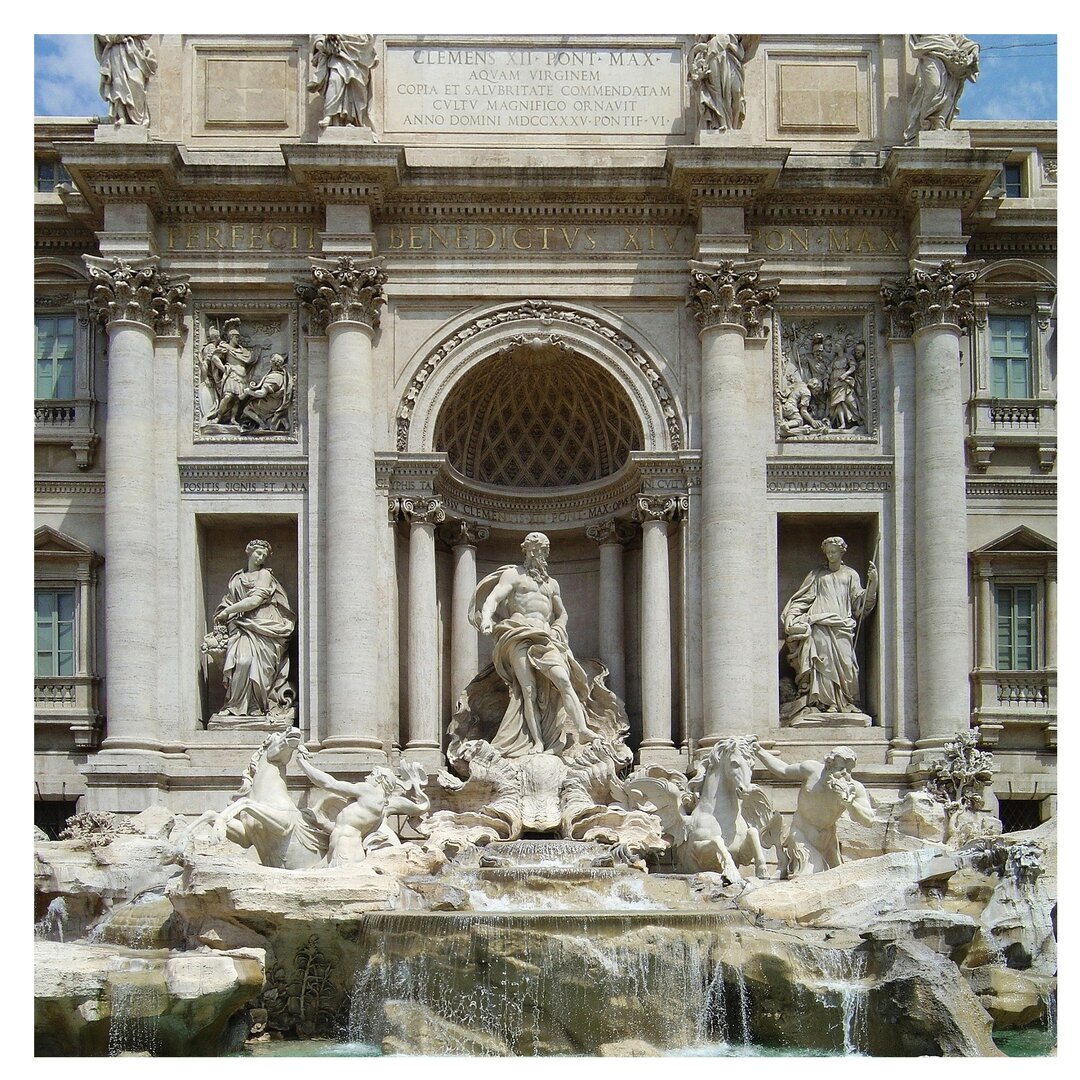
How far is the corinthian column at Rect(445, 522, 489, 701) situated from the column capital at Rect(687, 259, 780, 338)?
194 inches

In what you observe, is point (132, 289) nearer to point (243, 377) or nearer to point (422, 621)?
point (243, 377)

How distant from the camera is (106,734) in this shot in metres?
25.3

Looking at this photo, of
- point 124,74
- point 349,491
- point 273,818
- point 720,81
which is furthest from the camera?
point 720,81

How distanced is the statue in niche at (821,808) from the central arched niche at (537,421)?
21.2 feet

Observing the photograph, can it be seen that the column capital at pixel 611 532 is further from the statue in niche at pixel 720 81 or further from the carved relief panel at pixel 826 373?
the statue in niche at pixel 720 81

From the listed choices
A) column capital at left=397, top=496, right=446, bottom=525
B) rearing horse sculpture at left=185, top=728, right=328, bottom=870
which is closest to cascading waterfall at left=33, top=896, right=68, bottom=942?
rearing horse sculpture at left=185, top=728, right=328, bottom=870

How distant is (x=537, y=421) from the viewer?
27406 millimetres

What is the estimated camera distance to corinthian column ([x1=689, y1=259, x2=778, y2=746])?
81.3ft

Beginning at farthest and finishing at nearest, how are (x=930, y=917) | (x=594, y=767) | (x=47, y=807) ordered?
(x=47, y=807)
(x=594, y=767)
(x=930, y=917)

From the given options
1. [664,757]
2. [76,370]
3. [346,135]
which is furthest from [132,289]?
[664,757]

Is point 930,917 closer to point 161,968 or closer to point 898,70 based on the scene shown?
point 161,968

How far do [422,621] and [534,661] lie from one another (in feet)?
6.69
